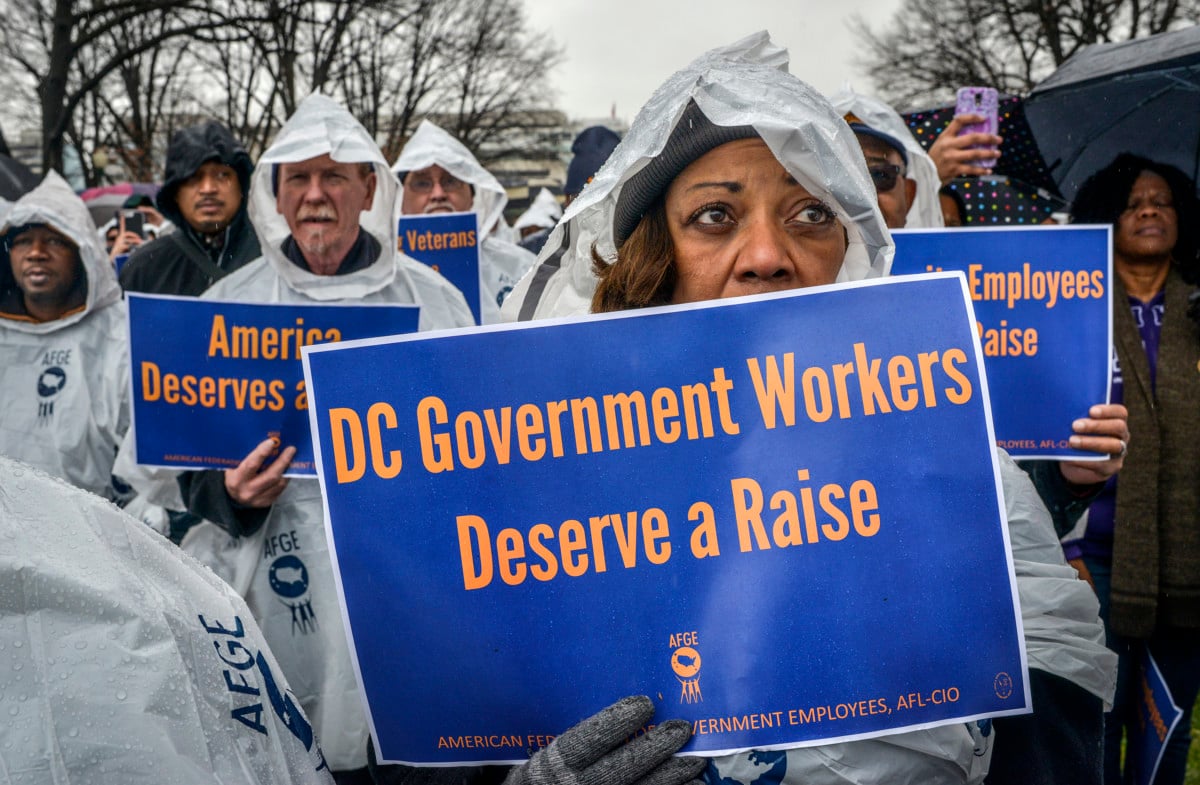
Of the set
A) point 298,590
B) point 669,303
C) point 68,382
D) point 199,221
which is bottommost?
point 298,590

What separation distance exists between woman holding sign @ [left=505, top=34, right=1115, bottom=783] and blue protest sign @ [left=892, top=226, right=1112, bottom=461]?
618mm

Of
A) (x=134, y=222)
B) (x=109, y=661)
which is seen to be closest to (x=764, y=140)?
(x=109, y=661)

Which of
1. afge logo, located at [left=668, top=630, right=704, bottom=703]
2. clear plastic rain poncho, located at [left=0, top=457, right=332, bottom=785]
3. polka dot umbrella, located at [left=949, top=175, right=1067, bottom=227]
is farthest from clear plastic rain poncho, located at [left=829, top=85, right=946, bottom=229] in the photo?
clear plastic rain poncho, located at [left=0, top=457, right=332, bottom=785]

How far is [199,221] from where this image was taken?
4.48 metres

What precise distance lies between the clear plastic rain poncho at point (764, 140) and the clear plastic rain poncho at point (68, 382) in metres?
2.89

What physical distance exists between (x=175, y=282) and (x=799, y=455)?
3615 mm

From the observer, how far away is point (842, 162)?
1480 mm

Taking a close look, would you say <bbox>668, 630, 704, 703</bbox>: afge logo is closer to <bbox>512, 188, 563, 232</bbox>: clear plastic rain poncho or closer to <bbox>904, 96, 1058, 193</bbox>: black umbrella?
<bbox>904, 96, 1058, 193</bbox>: black umbrella

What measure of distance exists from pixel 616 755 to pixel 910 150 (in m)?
2.29

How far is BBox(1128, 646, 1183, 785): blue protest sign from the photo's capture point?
291 cm

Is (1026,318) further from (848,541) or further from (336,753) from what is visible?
(336,753)

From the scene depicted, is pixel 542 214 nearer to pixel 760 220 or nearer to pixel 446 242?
pixel 446 242

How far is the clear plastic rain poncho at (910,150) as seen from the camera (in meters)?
2.96

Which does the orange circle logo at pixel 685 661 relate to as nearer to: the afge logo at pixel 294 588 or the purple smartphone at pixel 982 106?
the afge logo at pixel 294 588
